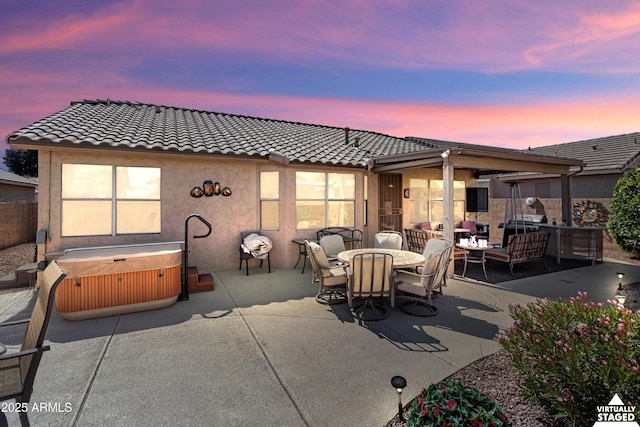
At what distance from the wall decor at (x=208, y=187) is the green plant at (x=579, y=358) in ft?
21.9

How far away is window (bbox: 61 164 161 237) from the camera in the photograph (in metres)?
6.22

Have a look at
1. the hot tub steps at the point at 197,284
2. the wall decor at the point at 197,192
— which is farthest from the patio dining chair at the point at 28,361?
the wall decor at the point at 197,192

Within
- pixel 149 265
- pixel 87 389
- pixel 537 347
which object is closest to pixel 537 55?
pixel 537 347

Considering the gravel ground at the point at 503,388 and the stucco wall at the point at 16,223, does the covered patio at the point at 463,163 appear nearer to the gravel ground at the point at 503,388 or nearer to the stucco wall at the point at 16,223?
the gravel ground at the point at 503,388

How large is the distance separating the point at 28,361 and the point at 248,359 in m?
1.88

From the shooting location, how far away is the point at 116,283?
468 cm

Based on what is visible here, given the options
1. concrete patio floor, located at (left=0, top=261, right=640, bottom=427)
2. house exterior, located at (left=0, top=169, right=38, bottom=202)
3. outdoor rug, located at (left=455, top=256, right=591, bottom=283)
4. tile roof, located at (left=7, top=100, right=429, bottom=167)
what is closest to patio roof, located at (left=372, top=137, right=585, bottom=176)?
tile roof, located at (left=7, top=100, right=429, bottom=167)

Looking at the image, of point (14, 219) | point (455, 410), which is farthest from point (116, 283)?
point (14, 219)

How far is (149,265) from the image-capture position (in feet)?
16.0

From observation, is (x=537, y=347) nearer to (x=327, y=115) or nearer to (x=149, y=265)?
(x=149, y=265)

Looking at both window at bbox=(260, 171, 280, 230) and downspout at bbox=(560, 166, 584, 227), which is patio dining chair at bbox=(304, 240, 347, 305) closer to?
window at bbox=(260, 171, 280, 230)

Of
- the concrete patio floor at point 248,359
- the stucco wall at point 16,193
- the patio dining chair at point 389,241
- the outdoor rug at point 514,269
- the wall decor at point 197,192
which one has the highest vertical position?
the stucco wall at point 16,193

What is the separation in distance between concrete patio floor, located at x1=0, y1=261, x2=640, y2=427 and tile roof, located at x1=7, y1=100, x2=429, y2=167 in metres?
3.29

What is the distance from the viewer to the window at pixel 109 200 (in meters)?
6.22
